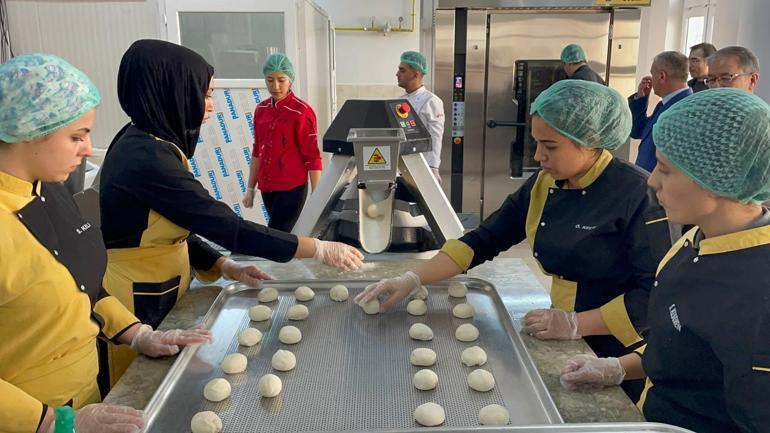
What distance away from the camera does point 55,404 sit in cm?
108

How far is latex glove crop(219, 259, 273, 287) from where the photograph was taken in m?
1.62

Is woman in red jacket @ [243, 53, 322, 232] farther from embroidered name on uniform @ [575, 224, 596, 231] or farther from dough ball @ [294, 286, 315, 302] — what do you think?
embroidered name on uniform @ [575, 224, 596, 231]

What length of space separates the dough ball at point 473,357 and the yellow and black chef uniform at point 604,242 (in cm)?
31

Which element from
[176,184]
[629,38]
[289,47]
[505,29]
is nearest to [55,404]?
[176,184]

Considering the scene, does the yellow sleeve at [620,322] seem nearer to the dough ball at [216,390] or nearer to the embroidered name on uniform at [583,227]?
the embroidered name on uniform at [583,227]

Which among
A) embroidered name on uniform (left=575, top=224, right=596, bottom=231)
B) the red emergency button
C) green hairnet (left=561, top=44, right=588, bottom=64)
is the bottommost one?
embroidered name on uniform (left=575, top=224, right=596, bottom=231)

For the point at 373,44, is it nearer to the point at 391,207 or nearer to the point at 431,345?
the point at 391,207

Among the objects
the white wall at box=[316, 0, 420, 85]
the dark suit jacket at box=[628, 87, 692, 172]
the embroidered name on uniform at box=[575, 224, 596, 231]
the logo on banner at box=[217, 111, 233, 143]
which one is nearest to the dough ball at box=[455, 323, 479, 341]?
the embroidered name on uniform at box=[575, 224, 596, 231]

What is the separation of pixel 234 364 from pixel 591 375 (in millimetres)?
695

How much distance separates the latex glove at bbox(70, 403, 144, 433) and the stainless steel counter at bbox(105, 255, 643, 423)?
124 millimetres

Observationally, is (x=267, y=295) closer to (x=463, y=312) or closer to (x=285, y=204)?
(x=463, y=312)

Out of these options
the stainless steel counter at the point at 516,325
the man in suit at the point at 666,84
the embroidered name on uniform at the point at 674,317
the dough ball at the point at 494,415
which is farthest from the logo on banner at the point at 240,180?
the embroidered name on uniform at the point at 674,317

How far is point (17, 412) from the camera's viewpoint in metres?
0.89

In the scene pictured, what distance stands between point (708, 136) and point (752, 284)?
231mm
